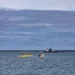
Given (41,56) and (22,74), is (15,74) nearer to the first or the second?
(22,74)

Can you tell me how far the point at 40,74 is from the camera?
79.6 metres

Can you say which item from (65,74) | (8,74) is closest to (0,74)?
(8,74)

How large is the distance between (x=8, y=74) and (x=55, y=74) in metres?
9.26

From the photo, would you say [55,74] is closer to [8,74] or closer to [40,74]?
[40,74]

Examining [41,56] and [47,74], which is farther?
[41,56]

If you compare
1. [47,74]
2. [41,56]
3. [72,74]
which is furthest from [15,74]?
[41,56]

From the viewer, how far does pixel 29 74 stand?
80.2 meters

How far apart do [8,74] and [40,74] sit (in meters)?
6.31

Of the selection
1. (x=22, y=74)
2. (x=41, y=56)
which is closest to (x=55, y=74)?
(x=22, y=74)

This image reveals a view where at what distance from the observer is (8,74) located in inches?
3147

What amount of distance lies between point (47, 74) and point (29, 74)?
3.57 meters

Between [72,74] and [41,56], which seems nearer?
[72,74]

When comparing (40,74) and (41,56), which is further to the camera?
(41,56)

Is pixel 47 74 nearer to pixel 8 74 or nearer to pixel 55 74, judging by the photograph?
pixel 55 74
